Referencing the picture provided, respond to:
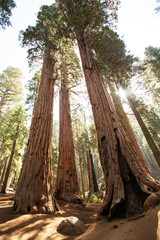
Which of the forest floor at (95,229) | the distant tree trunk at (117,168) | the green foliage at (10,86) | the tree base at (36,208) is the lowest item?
the forest floor at (95,229)

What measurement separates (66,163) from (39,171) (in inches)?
111

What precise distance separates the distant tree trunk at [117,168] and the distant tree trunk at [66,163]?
3.64 metres

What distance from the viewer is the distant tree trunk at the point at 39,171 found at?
10.5 feet

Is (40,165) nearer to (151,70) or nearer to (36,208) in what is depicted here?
(36,208)

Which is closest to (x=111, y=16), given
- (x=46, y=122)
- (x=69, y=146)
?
(x=46, y=122)

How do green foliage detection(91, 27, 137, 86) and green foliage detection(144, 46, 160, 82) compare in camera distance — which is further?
green foliage detection(144, 46, 160, 82)

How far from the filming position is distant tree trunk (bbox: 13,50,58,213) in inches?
126

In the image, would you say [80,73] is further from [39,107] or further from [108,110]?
[108,110]

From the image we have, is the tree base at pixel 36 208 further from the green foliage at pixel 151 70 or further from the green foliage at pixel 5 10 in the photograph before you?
the green foliage at pixel 151 70

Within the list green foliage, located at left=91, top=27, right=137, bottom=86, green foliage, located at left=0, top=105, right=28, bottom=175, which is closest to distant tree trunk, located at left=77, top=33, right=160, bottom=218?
green foliage, located at left=91, top=27, right=137, bottom=86

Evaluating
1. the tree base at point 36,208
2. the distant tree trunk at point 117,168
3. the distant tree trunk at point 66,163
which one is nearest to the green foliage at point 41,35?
the distant tree trunk at point 66,163

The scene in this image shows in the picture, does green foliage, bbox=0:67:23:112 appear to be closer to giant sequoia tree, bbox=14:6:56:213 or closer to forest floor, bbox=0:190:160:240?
giant sequoia tree, bbox=14:6:56:213

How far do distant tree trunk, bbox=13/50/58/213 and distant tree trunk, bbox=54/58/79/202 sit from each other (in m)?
2.19

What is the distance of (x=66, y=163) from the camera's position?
6344mm
